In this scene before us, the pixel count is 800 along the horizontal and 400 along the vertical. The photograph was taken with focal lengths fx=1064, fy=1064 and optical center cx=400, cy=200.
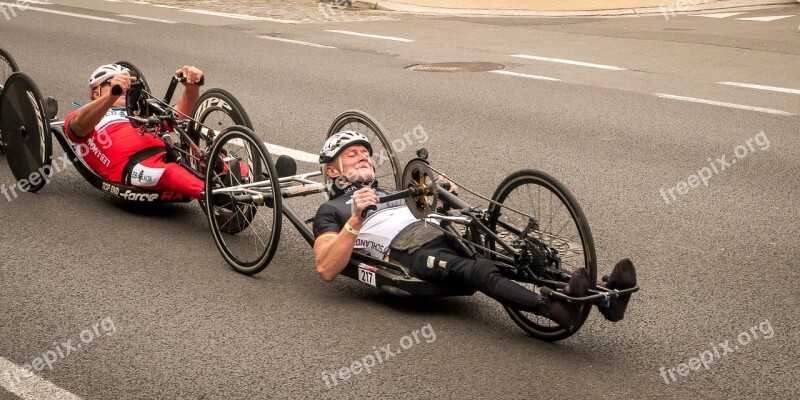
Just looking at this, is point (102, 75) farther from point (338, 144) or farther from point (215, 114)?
point (338, 144)

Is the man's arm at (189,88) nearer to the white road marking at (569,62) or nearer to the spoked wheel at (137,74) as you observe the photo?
the spoked wheel at (137,74)

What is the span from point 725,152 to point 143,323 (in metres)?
5.49

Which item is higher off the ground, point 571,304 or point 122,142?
point 571,304

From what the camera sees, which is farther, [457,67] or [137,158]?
[457,67]

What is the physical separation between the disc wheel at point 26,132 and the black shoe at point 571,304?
4121mm

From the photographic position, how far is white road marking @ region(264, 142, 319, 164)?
29.0 feet

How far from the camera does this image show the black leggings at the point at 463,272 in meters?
4.94

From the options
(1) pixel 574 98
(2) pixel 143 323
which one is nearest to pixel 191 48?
(1) pixel 574 98

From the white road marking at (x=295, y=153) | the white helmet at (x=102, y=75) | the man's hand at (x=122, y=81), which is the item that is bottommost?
the white road marking at (x=295, y=153)

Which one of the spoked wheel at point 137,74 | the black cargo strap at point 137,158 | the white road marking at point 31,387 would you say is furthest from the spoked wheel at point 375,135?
the white road marking at point 31,387

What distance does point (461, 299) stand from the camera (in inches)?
226

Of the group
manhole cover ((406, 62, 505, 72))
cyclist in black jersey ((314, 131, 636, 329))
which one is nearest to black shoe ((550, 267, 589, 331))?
cyclist in black jersey ((314, 131, 636, 329))

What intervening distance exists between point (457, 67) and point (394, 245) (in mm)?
8262

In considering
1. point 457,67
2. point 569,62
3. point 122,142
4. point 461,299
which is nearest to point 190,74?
point 122,142
